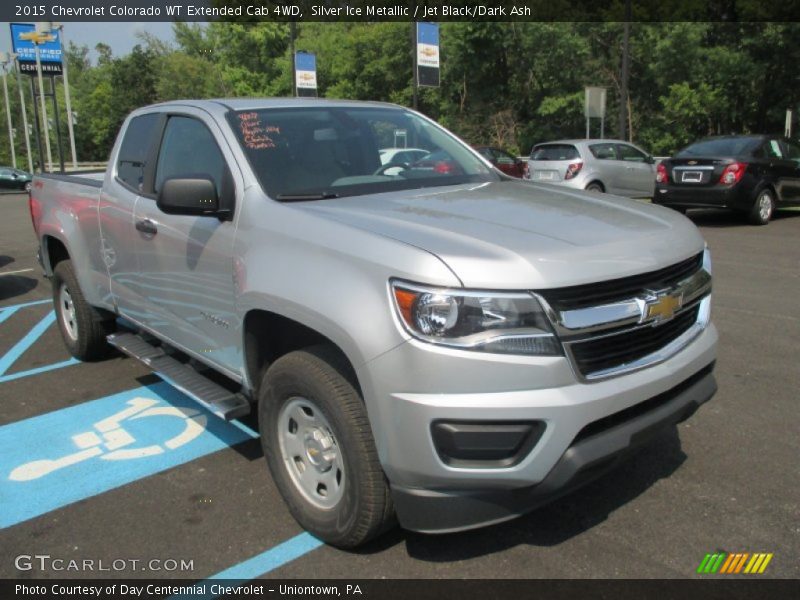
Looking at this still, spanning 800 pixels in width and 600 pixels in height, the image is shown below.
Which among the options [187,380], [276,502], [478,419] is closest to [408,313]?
[478,419]

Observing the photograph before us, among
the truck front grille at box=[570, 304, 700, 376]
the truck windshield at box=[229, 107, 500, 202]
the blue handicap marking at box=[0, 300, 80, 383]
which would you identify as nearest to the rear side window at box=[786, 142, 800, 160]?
the truck windshield at box=[229, 107, 500, 202]

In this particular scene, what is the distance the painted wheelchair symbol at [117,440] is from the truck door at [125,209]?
2.06 feet

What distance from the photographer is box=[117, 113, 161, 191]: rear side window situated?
14.3 feet

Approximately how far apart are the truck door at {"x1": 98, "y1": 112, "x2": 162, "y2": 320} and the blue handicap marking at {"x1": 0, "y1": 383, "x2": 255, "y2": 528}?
65cm

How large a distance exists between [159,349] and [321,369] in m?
2.17

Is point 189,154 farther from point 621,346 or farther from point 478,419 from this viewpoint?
point 621,346

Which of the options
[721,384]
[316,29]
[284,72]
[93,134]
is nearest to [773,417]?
[721,384]

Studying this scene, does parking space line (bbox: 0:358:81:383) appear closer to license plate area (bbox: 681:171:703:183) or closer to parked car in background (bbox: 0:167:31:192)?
license plate area (bbox: 681:171:703:183)

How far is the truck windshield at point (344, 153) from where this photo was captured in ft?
11.1

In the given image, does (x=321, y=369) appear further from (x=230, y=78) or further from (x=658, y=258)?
(x=230, y=78)

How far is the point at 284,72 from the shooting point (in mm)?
54031

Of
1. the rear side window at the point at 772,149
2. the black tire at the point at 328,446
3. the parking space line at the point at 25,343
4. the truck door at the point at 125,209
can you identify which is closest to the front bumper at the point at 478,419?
the black tire at the point at 328,446

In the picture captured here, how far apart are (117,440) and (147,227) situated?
1.27 meters

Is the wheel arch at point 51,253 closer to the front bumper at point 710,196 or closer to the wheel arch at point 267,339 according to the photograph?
the wheel arch at point 267,339
